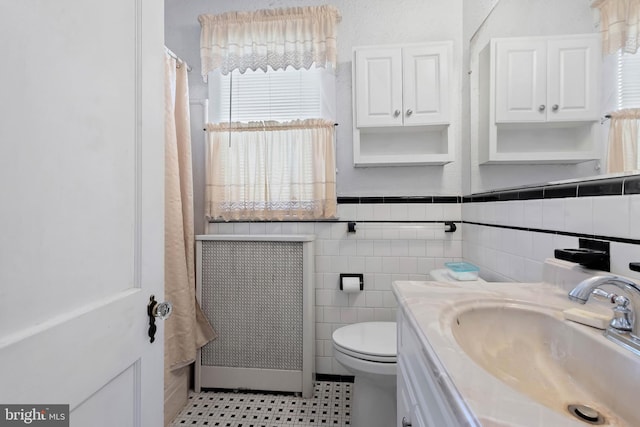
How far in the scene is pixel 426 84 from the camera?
1.71 metres

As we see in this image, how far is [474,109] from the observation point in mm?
1693

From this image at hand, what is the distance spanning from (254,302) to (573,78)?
5.90 feet

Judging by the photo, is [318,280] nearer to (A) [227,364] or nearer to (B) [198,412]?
(A) [227,364]

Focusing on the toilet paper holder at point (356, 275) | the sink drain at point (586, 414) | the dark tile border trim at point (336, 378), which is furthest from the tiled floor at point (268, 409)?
the sink drain at point (586, 414)

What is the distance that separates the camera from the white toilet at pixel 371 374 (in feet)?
4.34

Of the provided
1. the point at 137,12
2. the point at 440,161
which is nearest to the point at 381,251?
the point at 440,161

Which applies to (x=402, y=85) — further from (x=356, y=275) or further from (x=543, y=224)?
(x=356, y=275)

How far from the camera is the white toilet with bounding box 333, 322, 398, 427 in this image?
132cm

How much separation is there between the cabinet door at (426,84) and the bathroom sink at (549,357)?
122cm

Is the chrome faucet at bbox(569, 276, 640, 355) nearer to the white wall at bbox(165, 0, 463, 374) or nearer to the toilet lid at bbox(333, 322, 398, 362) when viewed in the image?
the toilet lid at bbox(333, 322, 398, 362)

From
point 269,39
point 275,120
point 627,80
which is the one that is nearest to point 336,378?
point 275,120

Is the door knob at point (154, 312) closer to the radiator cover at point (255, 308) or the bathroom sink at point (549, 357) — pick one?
the bathroom sink at point (549, 357)

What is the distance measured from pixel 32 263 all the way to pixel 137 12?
2.12 feet

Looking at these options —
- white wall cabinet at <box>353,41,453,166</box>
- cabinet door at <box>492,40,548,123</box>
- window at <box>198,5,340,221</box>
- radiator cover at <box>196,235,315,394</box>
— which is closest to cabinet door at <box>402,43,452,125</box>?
white wall cabinet at <box>353,41,453,166</box>
